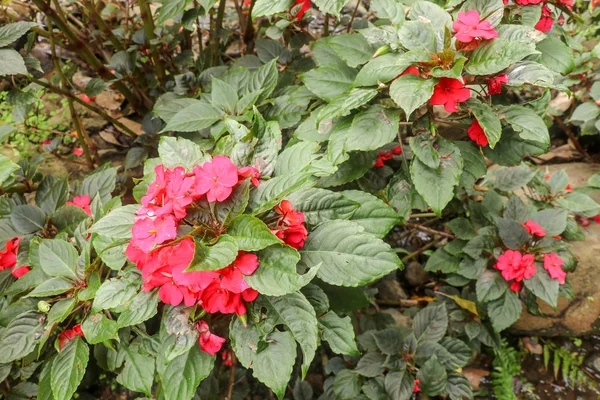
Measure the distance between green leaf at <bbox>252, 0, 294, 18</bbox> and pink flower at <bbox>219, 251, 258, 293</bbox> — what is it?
895 millimetres

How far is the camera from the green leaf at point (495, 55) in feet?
3.70

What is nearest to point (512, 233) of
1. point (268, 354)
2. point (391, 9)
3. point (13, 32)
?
point (391, 9)

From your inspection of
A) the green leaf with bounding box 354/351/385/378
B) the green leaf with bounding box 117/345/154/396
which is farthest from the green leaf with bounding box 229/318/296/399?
the green leaf with bounding box 354/351/385/378

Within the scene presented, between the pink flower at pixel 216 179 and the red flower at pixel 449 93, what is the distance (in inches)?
26.2

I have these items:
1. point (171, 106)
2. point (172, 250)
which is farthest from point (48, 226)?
point (172, 250)

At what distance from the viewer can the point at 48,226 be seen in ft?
5.19

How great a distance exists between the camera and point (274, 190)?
1027 mm

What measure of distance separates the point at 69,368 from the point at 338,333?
2.68ft

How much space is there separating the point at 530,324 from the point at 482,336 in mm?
485

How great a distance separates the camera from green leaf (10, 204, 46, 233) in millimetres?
1519

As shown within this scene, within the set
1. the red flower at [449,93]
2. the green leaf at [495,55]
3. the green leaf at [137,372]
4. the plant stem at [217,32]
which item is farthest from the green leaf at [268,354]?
the plant stem at [217,32]

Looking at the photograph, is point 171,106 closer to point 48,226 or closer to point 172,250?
point 48,226

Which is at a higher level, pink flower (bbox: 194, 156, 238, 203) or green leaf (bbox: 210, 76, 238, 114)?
pink flower (bbox: 194, 156, 238, 203)

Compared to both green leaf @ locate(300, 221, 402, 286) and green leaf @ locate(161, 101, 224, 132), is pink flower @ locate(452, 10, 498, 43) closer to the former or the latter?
green leaf @ locate(300, 221, 402, 286)
